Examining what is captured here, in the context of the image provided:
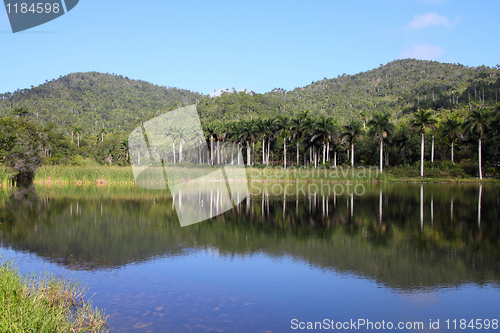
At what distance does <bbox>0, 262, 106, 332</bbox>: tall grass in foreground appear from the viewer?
652cm

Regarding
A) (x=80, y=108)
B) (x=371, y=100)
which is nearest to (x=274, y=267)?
(x=80, y=108)

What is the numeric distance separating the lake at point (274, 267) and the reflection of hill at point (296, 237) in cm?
5

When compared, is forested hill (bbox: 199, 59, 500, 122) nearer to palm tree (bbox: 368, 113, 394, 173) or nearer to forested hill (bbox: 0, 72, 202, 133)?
forested hill (bbox: 0, 72, 202, 133)

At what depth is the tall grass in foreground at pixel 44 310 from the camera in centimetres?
652

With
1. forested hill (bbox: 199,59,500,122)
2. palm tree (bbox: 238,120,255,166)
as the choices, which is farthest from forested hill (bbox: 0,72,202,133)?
palm tree (bbox: 238,120,255,166)

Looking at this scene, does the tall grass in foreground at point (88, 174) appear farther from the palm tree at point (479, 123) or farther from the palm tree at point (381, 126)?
the palm tree at point (479, 123)

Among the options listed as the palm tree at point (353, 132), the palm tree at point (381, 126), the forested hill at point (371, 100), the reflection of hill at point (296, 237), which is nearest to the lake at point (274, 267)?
the reflection of hill at point (296, 237)

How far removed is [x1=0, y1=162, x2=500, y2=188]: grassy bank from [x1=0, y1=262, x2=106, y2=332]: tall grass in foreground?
39201mm

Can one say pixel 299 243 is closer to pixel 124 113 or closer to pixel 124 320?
pixel 124 320

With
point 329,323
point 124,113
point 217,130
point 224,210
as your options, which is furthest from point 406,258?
point 124,113

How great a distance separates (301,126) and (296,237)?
213 feet

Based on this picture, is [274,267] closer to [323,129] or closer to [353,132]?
[323,129]

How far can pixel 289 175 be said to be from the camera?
2413 inches

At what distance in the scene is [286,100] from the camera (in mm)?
185625
